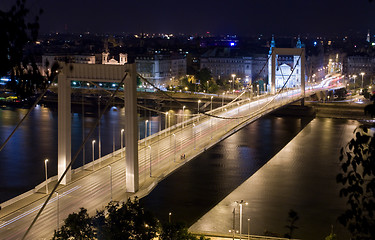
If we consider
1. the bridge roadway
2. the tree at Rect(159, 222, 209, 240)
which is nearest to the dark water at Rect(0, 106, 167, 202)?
the bridge roadway

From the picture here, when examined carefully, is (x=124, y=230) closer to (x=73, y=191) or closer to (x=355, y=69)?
(x=73, y=191)

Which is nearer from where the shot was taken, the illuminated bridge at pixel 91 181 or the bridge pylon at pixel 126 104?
the illuminated bridge at pixel 91 181

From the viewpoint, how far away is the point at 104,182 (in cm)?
490

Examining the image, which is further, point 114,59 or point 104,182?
point 114,59

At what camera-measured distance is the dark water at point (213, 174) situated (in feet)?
18.3

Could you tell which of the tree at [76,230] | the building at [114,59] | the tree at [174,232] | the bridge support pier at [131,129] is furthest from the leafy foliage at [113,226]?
the building at [114,59]

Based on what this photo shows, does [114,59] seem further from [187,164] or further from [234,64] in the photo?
[187,164]

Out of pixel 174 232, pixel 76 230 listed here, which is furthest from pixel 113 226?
pixel 174 232

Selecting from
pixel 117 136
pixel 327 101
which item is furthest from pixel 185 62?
pixel 117 136

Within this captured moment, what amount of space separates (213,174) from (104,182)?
2.46 meters

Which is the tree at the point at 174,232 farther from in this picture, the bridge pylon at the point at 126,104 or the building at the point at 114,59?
the building at the point at 114,59

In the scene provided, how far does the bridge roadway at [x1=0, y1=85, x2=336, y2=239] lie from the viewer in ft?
12.7

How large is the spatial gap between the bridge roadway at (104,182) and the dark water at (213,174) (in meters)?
0.36

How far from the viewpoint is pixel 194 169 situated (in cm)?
746
